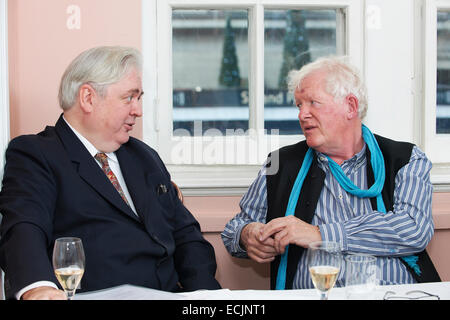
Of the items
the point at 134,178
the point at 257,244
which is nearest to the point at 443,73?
the point at 257,244

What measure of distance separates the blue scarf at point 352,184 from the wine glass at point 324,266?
2.66ft

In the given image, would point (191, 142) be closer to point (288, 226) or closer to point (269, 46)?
point (269, 46)

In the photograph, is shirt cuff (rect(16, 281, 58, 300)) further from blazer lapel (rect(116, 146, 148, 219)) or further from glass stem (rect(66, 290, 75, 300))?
blazer lapel (rect(116, 146, 148, 219))

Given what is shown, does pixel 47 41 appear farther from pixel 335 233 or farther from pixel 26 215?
pixel 335 233

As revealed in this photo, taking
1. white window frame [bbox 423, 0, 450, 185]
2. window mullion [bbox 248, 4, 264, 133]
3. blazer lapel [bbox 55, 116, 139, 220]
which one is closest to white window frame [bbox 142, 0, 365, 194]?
window mullion [bbox 248, 4, 264, 133]

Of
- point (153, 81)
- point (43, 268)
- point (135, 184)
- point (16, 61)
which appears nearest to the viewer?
point (43, 268)

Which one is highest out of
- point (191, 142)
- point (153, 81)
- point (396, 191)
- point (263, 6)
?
point (263, 6)

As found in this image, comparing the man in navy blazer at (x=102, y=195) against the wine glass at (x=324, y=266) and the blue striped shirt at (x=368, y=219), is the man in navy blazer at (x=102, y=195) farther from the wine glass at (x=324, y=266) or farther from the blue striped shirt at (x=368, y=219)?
the wine glass at (x=324, y=266)

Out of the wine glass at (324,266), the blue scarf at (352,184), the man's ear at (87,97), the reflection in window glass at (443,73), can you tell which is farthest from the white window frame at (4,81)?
the reflection in window glass at (443,73)

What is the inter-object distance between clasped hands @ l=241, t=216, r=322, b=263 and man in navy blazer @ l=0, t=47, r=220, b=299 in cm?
16

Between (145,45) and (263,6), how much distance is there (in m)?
0.55
